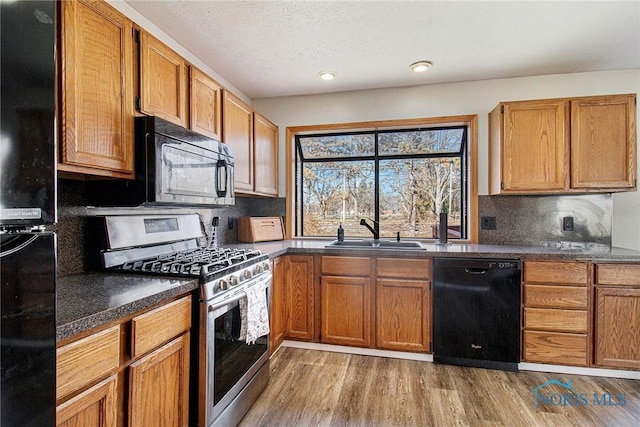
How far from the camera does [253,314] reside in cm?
180

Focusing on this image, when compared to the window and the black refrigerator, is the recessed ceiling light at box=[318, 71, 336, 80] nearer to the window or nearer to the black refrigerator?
the window

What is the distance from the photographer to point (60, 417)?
2.82ft

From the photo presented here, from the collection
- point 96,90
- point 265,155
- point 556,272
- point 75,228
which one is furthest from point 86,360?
point 556,272

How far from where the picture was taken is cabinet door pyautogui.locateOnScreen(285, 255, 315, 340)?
8.91ft

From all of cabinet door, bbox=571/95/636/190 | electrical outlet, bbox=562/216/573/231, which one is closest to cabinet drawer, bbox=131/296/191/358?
cabinet door, bbox=571/95/636/190

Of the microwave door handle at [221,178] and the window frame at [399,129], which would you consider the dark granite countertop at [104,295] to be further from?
the window frame at [399,129]

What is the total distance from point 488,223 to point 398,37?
6.10ft

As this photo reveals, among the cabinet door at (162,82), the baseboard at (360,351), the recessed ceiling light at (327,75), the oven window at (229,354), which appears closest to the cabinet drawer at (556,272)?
the baseboard at (360,351)

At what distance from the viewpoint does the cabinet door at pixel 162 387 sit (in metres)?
1.13

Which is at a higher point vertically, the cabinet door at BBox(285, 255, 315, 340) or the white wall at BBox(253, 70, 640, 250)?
the white wall at BBox(253, 70, 640, 250)

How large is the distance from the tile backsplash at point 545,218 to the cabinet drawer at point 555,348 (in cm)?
84

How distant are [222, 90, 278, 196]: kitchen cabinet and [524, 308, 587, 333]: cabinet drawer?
A: 2.45 metres

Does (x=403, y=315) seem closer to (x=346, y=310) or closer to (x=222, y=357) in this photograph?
(x=346, y=310)

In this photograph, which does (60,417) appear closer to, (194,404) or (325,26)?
(194,404)
